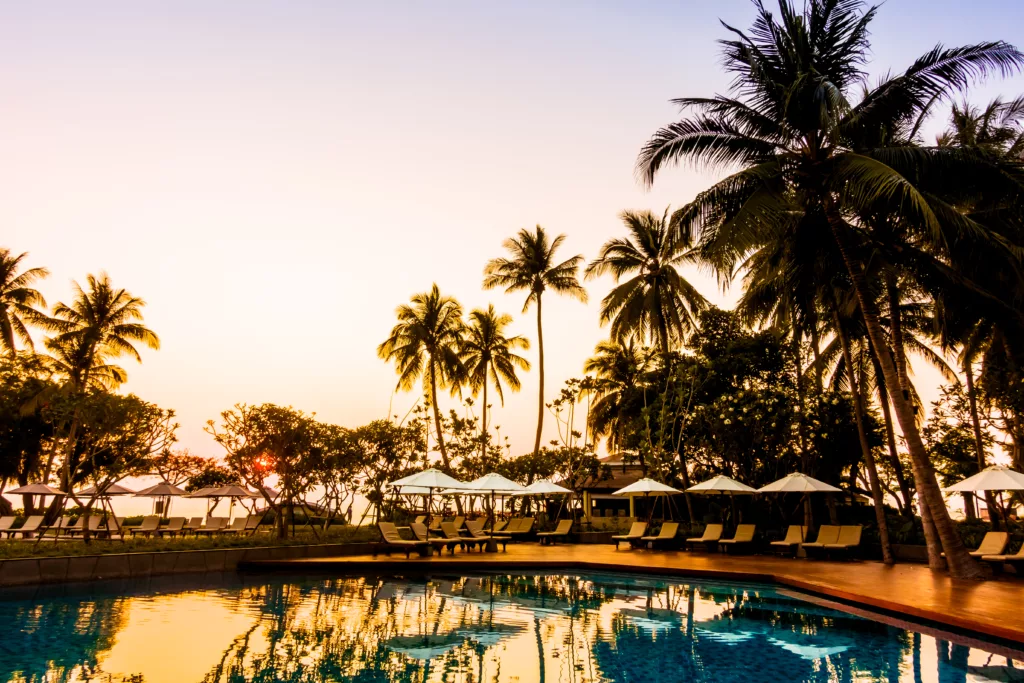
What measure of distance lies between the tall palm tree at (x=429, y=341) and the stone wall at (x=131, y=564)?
16.8 metres

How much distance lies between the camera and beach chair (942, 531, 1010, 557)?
1335cm

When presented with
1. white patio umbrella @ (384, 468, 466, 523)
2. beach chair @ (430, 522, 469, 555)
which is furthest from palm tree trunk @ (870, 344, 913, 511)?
beach chair @ (430, 522, 469, 555)

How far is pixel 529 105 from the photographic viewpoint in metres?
15.8

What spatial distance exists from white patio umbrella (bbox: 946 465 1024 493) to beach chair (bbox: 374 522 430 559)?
40.3 ft

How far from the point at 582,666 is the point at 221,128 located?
12.8 m

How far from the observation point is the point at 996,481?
511 inches

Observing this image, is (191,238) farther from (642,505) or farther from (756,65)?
(642,505)

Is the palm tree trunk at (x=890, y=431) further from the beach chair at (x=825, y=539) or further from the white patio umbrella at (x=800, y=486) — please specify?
the beach chair at (x=825, y=539)

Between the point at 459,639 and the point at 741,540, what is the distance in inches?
481

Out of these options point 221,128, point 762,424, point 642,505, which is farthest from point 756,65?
point 642,505

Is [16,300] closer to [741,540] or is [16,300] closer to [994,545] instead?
[741,540]

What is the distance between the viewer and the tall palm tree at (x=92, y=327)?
31125 mm

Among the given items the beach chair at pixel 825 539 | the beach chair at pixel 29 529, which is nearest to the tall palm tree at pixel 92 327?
the beach chair at pixel 29 529

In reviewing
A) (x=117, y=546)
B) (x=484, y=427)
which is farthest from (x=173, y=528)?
(x=484, y=427)
